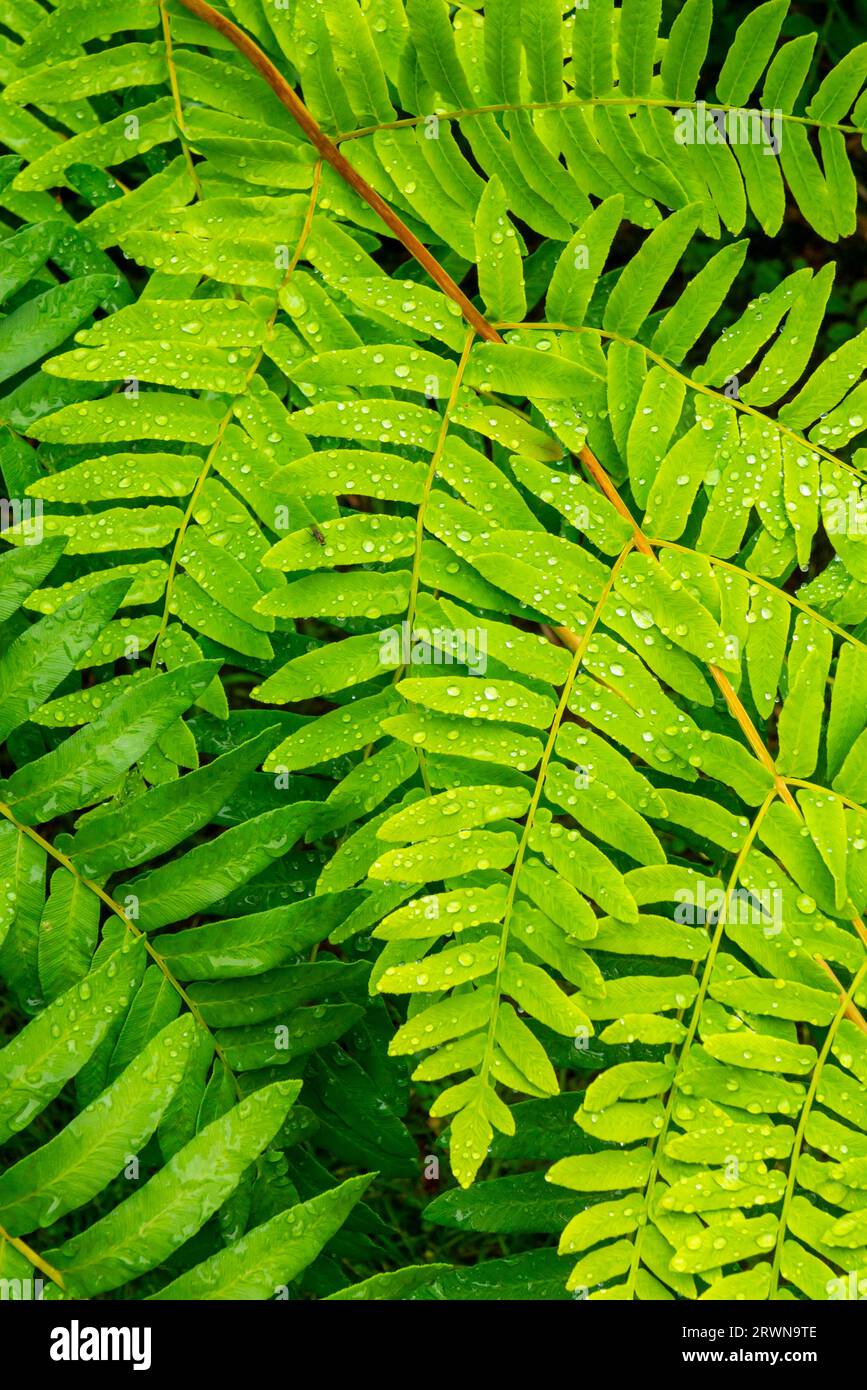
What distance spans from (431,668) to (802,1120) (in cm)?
92

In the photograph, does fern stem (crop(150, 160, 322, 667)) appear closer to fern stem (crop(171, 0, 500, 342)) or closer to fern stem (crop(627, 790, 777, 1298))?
fern stem (crop(171, 0, 500, 342))

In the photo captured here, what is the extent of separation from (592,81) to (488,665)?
109cm

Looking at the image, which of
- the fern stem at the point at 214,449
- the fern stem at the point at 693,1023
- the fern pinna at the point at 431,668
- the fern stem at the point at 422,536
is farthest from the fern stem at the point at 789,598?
the fern stem at the point at 214,449

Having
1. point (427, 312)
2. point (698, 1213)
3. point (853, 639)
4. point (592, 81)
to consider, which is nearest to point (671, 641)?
point (853, 639)

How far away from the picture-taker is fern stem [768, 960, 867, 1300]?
1631 millimetres

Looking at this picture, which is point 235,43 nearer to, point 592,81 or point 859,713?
point 592,81

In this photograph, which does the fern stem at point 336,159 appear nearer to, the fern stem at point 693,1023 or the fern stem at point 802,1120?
the fern stem at point 693,1023

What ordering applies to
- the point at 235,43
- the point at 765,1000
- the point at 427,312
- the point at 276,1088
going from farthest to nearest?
the point at 235,43, the point at 427,312, the point at 765,1000, the point at 276,1088

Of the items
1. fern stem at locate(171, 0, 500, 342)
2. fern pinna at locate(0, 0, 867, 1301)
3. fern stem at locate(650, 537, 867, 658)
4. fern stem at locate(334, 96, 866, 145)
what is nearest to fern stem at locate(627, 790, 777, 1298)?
fern pinna at locate(0, 0, 867, 1301)

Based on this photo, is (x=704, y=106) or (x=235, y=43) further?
(x=235, y=43)

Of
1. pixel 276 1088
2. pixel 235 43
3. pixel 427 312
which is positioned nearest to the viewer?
pixel 276 1088

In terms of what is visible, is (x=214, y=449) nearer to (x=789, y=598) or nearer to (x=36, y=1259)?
(x=789, y=598)

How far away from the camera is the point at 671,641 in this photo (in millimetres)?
1861

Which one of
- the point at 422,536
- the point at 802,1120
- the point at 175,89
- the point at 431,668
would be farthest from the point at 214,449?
the point at 802,1120
